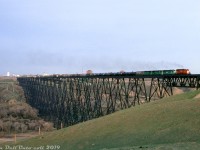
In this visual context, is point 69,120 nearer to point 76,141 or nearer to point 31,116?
point 31,116

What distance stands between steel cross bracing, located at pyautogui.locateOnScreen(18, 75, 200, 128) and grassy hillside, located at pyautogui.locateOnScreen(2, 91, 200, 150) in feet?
37.0

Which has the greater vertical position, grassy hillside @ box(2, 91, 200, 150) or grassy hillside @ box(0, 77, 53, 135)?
grassy hillside @ box(2, 91, 200, 150)

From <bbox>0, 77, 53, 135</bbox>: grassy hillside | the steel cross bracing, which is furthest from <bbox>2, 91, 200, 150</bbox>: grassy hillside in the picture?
<bbox>0, 77, 53, 135</bbox>: grassy hillside

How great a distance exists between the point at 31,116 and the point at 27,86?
2945cm

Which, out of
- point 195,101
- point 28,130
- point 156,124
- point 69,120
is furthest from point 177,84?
point 28,130

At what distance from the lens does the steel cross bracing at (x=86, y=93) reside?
38.9 meters

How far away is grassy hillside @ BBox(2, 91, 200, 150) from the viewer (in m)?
18.5

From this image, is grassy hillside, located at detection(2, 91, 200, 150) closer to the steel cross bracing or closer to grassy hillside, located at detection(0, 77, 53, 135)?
the steel cross bracing

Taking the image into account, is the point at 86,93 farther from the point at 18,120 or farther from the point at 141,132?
the point at 141,132

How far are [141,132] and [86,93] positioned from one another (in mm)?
33488

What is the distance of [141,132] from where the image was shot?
21266 millimetres

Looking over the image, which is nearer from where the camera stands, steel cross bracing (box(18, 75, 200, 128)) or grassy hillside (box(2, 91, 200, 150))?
grassy hillside (box(2, 91, 200, 150))

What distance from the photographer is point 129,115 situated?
2628cm

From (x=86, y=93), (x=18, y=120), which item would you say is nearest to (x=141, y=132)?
(x=86, y=93)
